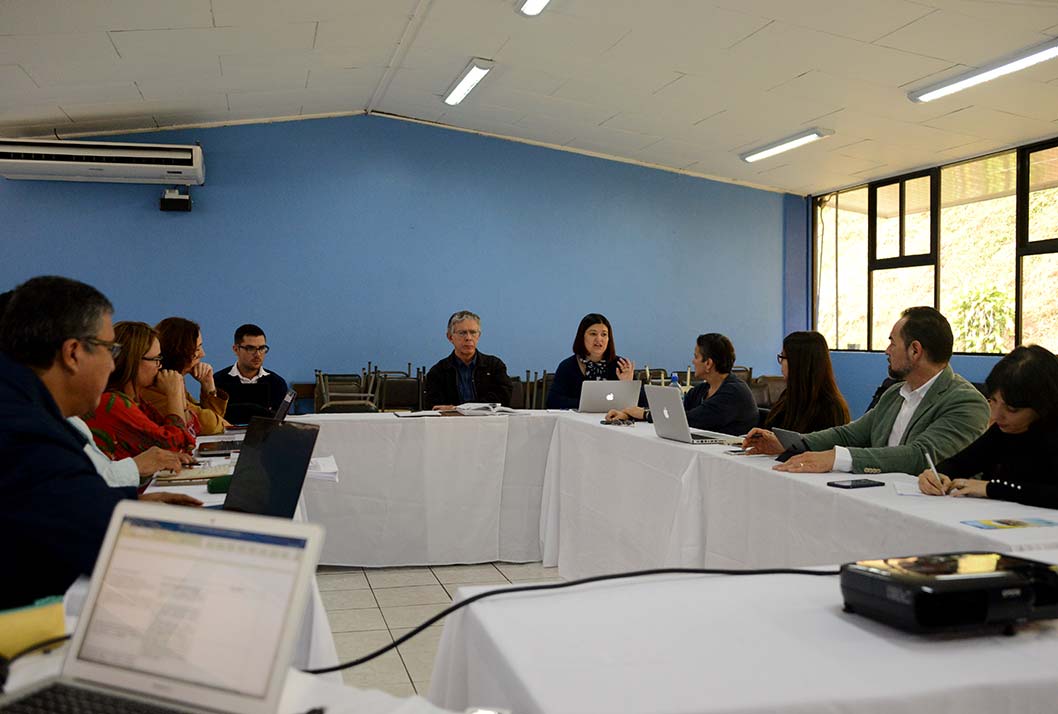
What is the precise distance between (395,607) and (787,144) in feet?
19.0

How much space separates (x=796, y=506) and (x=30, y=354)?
2053 millimetres

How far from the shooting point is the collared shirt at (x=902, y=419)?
269 cm

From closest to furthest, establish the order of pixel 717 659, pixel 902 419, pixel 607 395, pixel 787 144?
1. pixel 717 659
2. pixel 902 419
3. pixel 607 395
4. pixel 787 144

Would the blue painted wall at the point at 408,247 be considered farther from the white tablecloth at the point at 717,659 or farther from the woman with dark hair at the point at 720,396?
the white tablecloth at the point at 717,659

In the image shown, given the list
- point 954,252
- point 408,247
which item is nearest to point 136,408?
point 408,247

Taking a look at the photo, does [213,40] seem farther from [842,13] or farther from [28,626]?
[28,626]

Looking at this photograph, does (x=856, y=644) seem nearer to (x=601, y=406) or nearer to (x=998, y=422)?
(x=998, y=422)

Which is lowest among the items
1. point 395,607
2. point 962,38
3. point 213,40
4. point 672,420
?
point 395,607

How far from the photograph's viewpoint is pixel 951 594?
1155mm

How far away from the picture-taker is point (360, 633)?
355 cm

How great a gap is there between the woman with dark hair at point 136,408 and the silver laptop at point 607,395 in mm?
2114

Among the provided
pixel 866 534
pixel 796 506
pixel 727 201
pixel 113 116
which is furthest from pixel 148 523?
pixel 727 201

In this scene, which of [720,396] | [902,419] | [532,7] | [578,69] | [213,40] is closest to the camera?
[902,419]

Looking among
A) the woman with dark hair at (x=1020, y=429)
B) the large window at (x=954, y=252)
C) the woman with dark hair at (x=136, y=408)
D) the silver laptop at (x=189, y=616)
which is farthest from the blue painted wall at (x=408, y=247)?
the silver laptop at (x=189, y=616)
